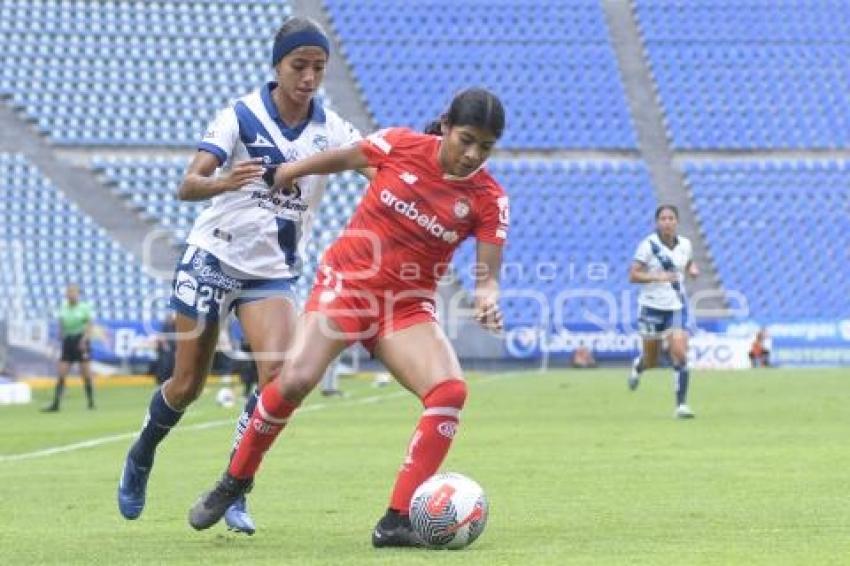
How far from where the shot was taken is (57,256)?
38.1 m

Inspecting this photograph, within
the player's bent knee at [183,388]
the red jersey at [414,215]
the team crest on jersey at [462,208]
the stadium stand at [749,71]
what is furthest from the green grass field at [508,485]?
the stadium stand at [749,71]

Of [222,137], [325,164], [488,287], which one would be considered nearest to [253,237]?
[222,137]

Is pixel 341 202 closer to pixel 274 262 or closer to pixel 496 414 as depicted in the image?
pixel 496 414

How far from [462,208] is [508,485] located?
12.4ft

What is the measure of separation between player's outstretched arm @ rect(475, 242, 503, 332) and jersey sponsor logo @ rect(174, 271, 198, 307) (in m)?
1.74

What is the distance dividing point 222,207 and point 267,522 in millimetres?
1707

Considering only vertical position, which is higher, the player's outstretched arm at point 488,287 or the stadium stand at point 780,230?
the stadium stand at point 780,230

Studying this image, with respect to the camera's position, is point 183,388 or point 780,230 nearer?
point 183,388

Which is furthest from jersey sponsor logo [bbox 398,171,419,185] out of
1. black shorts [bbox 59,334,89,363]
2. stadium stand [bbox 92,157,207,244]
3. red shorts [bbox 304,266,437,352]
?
stadium stand [bbox 92,157,207,244]

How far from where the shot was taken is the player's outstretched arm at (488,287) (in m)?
8.19

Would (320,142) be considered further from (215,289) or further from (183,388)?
(183,388)

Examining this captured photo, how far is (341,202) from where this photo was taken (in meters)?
41.5

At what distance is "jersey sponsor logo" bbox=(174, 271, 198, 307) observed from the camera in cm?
945

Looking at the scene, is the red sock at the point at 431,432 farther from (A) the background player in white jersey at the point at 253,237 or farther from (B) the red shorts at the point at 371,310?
(A) the background player in white jersey at the point at 253,237
